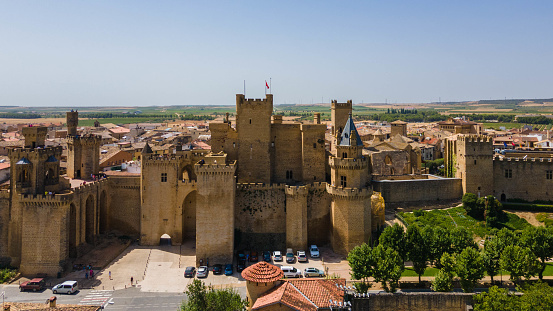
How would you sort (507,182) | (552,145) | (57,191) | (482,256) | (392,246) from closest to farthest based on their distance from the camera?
1. (482,256)
2. (392,246)
3. (57,191)
4. (507,182)
5. (552,145)

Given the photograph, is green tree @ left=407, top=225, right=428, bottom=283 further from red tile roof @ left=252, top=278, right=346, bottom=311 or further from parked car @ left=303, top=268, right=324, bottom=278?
red tile roof @ left=252, top=278, right=346, bottom=311

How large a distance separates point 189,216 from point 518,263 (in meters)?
33.3

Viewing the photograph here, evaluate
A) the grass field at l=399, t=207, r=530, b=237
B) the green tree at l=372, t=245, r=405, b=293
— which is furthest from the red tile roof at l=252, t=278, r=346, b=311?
the grass field at l=399, t=207, r=530, b=237

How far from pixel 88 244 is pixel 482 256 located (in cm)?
3839

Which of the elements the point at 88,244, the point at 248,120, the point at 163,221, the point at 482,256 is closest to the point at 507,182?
the point at 482,256

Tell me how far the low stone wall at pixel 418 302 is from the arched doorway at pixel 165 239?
2587cm

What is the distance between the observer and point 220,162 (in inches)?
1837

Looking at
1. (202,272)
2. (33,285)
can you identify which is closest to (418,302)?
(202,272)

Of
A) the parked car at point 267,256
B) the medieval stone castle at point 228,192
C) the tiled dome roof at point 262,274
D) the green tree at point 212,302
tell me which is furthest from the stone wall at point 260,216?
the green tree at point 212,302

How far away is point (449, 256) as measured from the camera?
126ft

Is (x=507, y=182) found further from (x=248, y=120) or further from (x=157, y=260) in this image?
(x=157, y=260)

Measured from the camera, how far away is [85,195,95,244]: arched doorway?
1949 inches

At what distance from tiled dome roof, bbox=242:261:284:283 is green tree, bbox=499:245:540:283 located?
1871 cm

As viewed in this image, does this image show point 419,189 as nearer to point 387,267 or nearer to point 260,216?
point 260,216
